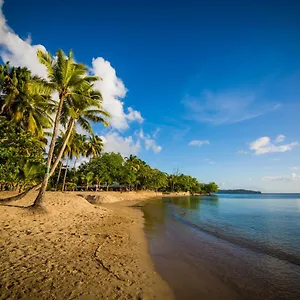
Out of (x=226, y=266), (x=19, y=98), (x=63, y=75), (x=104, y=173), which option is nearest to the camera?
(x=226, y=266)

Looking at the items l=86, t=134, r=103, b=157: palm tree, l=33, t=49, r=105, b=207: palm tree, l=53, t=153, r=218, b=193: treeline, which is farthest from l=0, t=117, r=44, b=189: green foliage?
l=86, t=134, r=103, b=157: palm tree

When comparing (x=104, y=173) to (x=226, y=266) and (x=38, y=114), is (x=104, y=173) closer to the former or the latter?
(x=38, y=114)

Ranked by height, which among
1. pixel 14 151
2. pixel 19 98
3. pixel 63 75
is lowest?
pixel 14 151

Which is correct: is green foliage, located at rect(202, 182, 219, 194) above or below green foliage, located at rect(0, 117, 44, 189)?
above

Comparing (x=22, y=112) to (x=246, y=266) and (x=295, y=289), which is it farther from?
(x=295, y=289)

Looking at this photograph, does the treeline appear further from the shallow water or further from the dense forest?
the shallow water

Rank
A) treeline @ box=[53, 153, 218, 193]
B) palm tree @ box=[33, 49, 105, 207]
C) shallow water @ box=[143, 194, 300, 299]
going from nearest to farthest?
shallow water @ box=[143, 194, 300, 299]
palm tree @ box=[33, 49, 105, 207]
treeline @ box=[53, 153, 218, 193]

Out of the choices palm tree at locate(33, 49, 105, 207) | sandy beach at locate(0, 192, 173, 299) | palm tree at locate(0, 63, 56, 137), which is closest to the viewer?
sandy beach at locate(0, 192, 173, 299)

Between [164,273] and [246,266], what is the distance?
3.66 m

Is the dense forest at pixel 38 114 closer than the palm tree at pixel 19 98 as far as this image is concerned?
Yes

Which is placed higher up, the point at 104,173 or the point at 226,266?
the point at 104,173

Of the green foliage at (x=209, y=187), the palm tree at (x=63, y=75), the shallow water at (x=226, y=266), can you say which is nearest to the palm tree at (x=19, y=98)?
the palm tree at (x=63, y=75)

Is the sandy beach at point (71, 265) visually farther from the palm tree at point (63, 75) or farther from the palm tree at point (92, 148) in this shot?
the palm tree at point (92, 148)

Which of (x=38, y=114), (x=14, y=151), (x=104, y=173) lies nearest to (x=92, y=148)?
(x=104, y=173)
